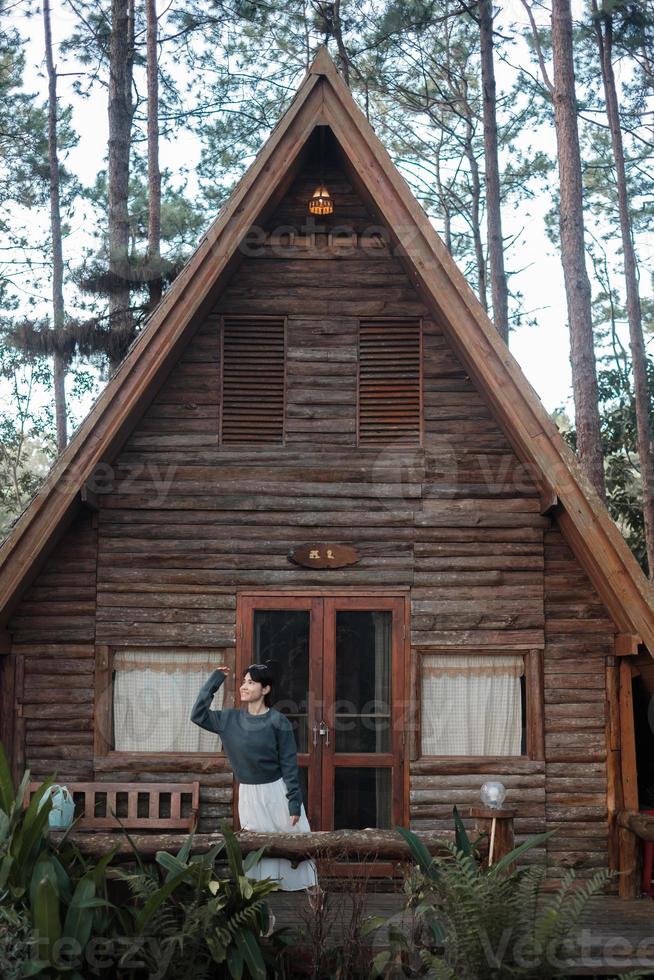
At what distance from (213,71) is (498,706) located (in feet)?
61.0

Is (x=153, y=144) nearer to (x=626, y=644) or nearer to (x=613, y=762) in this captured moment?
(x=626, y=644)

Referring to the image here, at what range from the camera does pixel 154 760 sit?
9.55 meters

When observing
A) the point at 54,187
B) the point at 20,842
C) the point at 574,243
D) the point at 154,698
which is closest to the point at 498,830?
the point at 20,842

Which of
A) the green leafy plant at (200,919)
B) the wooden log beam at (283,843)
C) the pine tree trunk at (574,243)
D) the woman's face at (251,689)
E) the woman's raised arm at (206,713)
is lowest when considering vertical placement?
the green leafy plant at (200,919)

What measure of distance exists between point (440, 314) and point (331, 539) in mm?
2051

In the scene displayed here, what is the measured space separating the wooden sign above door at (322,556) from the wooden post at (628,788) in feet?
7.86

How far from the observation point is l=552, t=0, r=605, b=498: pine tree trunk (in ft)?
53.5

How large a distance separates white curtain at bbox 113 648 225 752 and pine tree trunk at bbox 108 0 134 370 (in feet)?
18.5

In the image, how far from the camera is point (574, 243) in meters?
17.2

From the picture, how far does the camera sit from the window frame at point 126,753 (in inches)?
375

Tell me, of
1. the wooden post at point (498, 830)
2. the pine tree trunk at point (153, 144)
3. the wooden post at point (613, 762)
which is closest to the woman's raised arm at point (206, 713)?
the wooden post at point (498, 830)

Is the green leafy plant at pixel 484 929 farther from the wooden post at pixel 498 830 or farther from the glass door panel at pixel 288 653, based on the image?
the glass door panel at pixel 288 653

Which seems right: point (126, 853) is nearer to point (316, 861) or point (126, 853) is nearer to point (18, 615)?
point (316, 861)

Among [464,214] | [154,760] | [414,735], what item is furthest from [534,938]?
[464,214]
